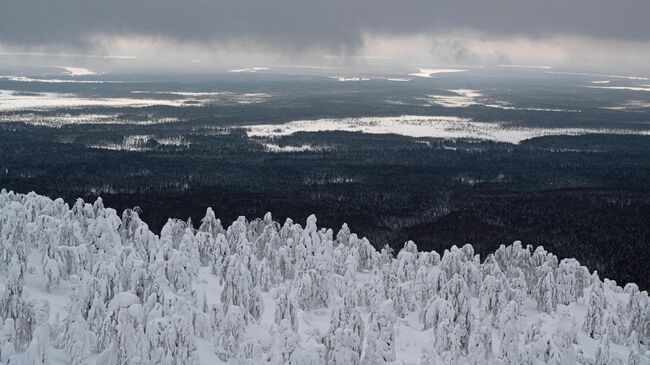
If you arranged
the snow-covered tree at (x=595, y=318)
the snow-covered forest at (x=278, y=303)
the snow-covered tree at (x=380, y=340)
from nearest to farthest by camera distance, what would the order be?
1. the snow-covered forest at (x=278, y=303)
2. the snow-covered tree at (x=380, y=340)
3. the snow-covered tree at (x=595, y=318)

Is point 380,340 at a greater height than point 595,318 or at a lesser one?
greater

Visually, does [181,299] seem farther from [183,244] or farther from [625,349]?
[625,349]

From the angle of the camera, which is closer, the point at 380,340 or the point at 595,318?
the point at 380,340

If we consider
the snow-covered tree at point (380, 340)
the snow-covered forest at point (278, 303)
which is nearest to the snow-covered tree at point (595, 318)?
the snow-covered forest at point (278, 303)

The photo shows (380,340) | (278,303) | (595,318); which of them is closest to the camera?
(380,340)

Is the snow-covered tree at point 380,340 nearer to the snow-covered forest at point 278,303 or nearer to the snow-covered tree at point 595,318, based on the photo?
the snow-covered forest at point 278,303

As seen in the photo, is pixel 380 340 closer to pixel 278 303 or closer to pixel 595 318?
pixel 278 303

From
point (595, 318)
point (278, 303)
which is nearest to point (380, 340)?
point (278, 303)

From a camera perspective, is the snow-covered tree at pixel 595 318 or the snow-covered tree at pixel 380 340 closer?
the snow-covered tree at pixel 380 340

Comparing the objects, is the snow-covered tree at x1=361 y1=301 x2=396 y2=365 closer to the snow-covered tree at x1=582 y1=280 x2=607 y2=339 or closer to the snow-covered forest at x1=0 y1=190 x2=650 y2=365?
the snow-covered forest at x1=0 y1=190 x2=650 y2=365

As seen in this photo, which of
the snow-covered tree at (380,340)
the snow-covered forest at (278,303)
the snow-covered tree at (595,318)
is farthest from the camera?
the snow-covered tree at (595,318)
